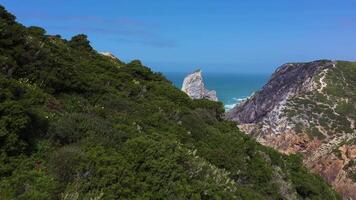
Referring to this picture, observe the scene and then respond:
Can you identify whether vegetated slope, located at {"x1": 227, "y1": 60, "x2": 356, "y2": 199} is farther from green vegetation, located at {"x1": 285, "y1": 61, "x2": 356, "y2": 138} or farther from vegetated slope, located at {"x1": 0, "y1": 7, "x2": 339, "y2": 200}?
vegetated slope, located at {"x1": 0, "y1": 7, "x2": 339, "y2": 200}

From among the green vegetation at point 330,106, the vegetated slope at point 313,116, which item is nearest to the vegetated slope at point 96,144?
the vegetated slope at point 313,116

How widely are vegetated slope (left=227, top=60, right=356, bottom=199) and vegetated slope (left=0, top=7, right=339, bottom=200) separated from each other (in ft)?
126

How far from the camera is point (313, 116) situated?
8988 cm

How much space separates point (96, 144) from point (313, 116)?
275 ft

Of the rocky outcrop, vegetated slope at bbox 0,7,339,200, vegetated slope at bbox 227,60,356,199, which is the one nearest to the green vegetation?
vegetated slope at bbox 227,60,356,199

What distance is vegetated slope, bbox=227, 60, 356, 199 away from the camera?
200 feet

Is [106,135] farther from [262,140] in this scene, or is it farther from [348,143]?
[262,140]

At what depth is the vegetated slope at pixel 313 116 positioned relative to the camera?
6103 cm

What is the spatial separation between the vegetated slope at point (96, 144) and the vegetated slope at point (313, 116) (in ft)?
126

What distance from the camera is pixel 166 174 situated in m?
9.85

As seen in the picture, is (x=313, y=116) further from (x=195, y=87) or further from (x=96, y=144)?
(x=96, y=144)

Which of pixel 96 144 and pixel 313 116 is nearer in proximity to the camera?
pixel 96 144

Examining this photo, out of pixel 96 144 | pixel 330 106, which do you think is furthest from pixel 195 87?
pixel 96 144

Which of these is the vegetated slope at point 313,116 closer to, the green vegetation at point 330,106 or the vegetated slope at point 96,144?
the green vegetation at point 330,106
